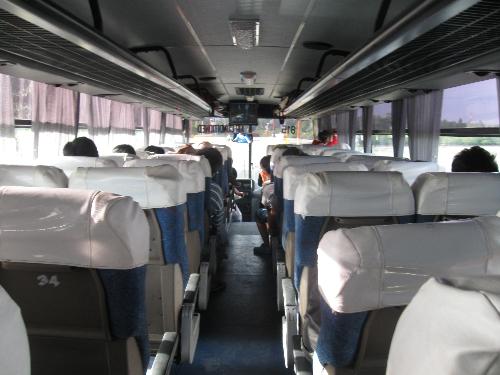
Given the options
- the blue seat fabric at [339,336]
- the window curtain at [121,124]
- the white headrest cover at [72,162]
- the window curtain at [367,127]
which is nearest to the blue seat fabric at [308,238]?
the blue seat fabric at [339,336]

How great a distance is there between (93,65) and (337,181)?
9.14 ft

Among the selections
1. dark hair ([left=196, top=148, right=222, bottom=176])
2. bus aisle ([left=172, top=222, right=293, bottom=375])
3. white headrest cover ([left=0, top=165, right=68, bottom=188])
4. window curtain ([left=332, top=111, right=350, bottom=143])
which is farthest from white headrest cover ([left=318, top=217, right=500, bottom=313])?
window curtain ([left=332, top=111, right=350, bottom=143])

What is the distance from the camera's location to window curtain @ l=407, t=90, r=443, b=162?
641 centimetres

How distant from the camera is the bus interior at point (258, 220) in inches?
47.3

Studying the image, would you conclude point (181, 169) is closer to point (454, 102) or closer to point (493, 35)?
point (493, 35)

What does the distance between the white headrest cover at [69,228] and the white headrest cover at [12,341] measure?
633 mm

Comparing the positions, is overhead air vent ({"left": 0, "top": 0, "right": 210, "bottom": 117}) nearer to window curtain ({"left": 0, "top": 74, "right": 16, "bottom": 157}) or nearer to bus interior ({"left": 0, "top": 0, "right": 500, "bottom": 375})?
bus interior ({"left": 0, "top": 0, "right": 500, "bottom": 375})

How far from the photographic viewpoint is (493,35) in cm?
254

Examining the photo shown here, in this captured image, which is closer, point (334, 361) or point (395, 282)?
point (395, 282)

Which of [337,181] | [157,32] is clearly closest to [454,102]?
[157,32]

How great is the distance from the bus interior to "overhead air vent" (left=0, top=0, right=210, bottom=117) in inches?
0.8

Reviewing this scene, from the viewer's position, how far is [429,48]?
2.99 meters

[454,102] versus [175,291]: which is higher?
[454,102]

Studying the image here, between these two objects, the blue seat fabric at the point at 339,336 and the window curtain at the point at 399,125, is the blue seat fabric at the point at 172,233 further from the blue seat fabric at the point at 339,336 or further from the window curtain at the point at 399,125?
the window curtain at the point at 399,125
